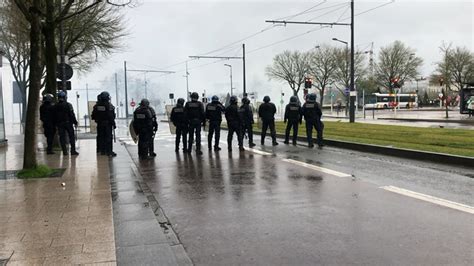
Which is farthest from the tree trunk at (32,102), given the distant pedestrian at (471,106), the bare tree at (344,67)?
the bare tree at (344,67)

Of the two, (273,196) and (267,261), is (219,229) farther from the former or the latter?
(273,196)

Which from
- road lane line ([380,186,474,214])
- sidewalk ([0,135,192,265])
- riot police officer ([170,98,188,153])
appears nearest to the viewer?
sidewalk ([0,135,192,265])

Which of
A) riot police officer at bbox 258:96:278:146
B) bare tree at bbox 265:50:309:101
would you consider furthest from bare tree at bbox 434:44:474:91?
riot police officer at bbox 258:96:278:146

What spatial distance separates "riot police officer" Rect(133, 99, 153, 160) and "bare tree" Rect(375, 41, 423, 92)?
56.7 metres

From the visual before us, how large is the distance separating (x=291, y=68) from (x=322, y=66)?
5.06 m

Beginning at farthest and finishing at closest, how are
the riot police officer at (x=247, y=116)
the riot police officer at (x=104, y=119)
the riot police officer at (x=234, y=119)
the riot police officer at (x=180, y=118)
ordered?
the riot police officer at (x=247, y=116)
the riot police officer at (x=234, y=119)
the riot police officer at (x=180, y=118)
the riot police officer at (x=104, y=119)

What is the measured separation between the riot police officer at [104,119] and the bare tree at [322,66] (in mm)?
52343

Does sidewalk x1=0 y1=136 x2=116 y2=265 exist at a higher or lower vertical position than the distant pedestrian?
lower

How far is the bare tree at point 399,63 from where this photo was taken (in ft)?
213

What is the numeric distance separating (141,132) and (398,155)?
6.83 meters

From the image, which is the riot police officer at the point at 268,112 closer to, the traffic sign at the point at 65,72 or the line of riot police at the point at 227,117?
the line of riot police at the point at 227,117

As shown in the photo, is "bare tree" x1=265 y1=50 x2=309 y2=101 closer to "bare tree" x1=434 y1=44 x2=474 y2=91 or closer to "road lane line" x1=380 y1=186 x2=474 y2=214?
"bare tree" x1=434 y1=44 x2=474 y2=91

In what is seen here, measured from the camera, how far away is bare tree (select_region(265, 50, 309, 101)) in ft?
222

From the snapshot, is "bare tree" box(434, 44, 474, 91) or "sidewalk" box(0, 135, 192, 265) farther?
"bare tree" box(434, 44, 474, 91)
